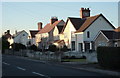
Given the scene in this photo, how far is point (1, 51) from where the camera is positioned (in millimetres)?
72188

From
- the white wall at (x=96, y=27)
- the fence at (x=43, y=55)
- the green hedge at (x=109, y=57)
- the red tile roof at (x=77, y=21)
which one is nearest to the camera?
the green hedge at (x=109, y=57)

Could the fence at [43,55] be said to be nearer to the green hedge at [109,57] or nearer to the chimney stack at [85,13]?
the green hedge at [109,57]

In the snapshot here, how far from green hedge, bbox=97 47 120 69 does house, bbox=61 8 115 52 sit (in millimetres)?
30256

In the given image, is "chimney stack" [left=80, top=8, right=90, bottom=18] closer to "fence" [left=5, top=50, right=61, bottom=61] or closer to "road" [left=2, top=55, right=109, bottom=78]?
"fence" [left=5, top=50, right=61, bottom=61]

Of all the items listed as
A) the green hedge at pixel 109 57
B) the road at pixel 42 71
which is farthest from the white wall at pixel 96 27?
the green hedge at pixel 109 57

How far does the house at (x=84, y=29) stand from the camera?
178 feet

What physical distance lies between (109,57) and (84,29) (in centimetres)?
3397

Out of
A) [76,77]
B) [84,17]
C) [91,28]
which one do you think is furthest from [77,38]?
[76,77]

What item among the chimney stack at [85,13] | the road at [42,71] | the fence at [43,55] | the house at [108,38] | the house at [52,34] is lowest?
the road at [42,71]

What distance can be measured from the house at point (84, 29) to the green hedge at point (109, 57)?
30.3 metres

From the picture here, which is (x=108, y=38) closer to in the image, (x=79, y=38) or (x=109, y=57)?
(x=79, y=38)

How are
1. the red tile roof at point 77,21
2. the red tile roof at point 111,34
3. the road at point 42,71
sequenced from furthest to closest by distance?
1. the red tile roof at point 77,21
2. the red tile roof at point 111,34
3. the road at point 42,71

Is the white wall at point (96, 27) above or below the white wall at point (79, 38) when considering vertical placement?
above

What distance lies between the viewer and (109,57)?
65.4ft
